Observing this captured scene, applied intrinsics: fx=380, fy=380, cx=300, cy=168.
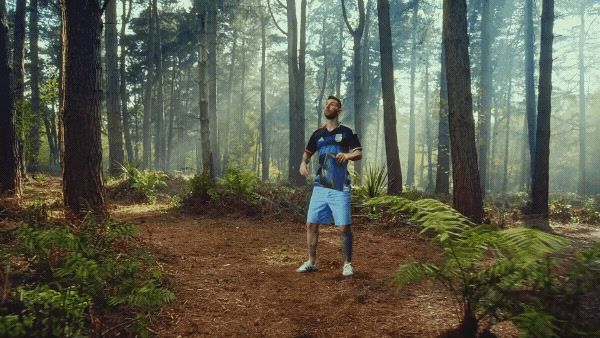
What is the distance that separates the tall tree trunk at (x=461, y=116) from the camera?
774 cm

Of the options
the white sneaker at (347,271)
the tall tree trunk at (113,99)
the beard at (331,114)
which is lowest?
the white sneaker at (347,271)

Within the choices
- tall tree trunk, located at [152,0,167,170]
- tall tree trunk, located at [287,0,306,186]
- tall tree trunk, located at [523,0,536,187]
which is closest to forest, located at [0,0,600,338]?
tall tree trunk, located at [287,0,306,186]

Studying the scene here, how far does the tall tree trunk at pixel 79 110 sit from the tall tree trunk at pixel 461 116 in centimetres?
663

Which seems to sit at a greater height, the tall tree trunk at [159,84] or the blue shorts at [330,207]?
the tall tree trunk at [159,84]

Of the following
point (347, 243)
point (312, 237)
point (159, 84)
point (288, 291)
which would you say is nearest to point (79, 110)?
point (312, 237)

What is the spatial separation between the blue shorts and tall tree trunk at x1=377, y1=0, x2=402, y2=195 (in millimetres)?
6710

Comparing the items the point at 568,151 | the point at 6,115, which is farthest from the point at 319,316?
the point at 568,151

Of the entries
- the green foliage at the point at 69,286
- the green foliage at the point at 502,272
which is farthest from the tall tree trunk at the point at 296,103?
the green foliage at the point at 502,272

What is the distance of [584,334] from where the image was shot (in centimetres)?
213

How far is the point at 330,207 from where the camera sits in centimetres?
477

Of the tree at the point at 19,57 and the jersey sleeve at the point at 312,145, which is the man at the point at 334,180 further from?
the tree at the point at 19,57

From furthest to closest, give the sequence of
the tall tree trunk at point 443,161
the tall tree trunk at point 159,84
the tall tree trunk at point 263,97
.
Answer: the tall tree trunk at point 263,97 → the tall tree trunk at point 159,84 → the tall tree trunk at point 443,161

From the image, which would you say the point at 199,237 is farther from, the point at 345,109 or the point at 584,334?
the point at 345,109

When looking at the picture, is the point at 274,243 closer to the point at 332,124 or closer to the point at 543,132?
the point at 332,124
